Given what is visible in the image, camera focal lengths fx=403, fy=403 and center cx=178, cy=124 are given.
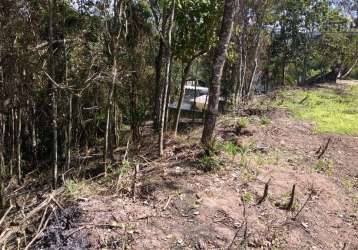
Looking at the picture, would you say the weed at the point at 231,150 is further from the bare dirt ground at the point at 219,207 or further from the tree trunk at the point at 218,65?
the tree trunk at the point at 218,65

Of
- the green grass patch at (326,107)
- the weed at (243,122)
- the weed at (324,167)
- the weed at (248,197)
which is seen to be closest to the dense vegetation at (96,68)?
the green grass patch at (326,107)

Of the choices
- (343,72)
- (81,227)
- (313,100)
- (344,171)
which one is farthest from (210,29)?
(343,72)

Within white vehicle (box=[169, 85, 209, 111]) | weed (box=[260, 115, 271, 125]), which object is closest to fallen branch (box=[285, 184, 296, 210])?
weed (box=[260, 115, 271, 125])

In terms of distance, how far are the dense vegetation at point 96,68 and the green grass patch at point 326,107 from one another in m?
0.12

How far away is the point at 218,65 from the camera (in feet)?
23.0

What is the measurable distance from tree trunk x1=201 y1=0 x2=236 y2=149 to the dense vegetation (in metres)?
0.02

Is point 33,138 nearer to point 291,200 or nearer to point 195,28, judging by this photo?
point 195,28

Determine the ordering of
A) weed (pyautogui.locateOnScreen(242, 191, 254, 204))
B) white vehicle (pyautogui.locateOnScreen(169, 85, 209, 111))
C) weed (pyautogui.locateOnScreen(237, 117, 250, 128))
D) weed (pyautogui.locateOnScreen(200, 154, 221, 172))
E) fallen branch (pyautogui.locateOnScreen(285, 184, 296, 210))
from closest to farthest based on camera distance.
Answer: fallen branch (pyautogui.locateOnScreen(285, 184, 296, 210))
weed (pyautogui.locateOnScreen(242, 191, 254, 204))
weed (pyautogui.locateOnScreen(200, 154, 221, 172))
weed (pyautogui.locateOnScreen(237, 117, 250, 128))
white vehicle (pyautogui.locateOnScreen(169, 85, 209, 111))

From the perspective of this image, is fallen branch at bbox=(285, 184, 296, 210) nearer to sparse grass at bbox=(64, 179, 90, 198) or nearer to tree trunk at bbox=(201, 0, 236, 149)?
tree trunk at bbox=(201, 0, 236, 149)

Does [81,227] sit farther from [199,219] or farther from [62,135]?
[62,135]

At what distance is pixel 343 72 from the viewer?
84.5 feet

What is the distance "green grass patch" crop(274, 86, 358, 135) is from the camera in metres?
10.2

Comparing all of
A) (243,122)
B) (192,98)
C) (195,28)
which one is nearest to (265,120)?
(243,122)

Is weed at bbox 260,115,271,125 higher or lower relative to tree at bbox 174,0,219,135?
lower
